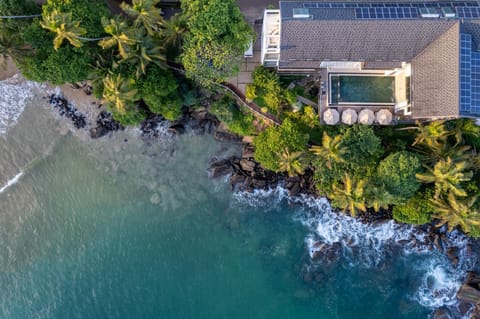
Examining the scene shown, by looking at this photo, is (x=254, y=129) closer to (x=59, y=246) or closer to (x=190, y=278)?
(x=190, y=278)

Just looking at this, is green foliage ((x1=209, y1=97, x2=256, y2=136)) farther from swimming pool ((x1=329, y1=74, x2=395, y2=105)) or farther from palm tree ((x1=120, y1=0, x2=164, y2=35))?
palm tree ((x1=120, y1=0, x2=164, y2=35))

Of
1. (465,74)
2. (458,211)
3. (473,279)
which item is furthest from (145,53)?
(473,279)

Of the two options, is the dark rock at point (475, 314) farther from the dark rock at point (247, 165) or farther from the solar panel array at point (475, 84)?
the dark rock at point (247, 165)

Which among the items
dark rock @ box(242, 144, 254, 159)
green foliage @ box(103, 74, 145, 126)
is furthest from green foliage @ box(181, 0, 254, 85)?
dark rock @ box(242, 144, 254, 159)

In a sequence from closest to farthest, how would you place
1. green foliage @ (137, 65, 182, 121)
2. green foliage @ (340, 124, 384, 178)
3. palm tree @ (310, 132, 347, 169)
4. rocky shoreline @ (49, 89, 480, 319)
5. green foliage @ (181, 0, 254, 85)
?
green foliage @ (181, 0, 254, 85)
palm tree @ (310, 132, 347, 169)
green foliage @ (340, 124, 384, 178)
green foliage @ (137, 65, 182, 121)
rocky shoreline @ (49, 89, 480, 319)

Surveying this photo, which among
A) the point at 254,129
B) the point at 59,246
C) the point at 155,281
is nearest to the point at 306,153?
the point at 254,129
